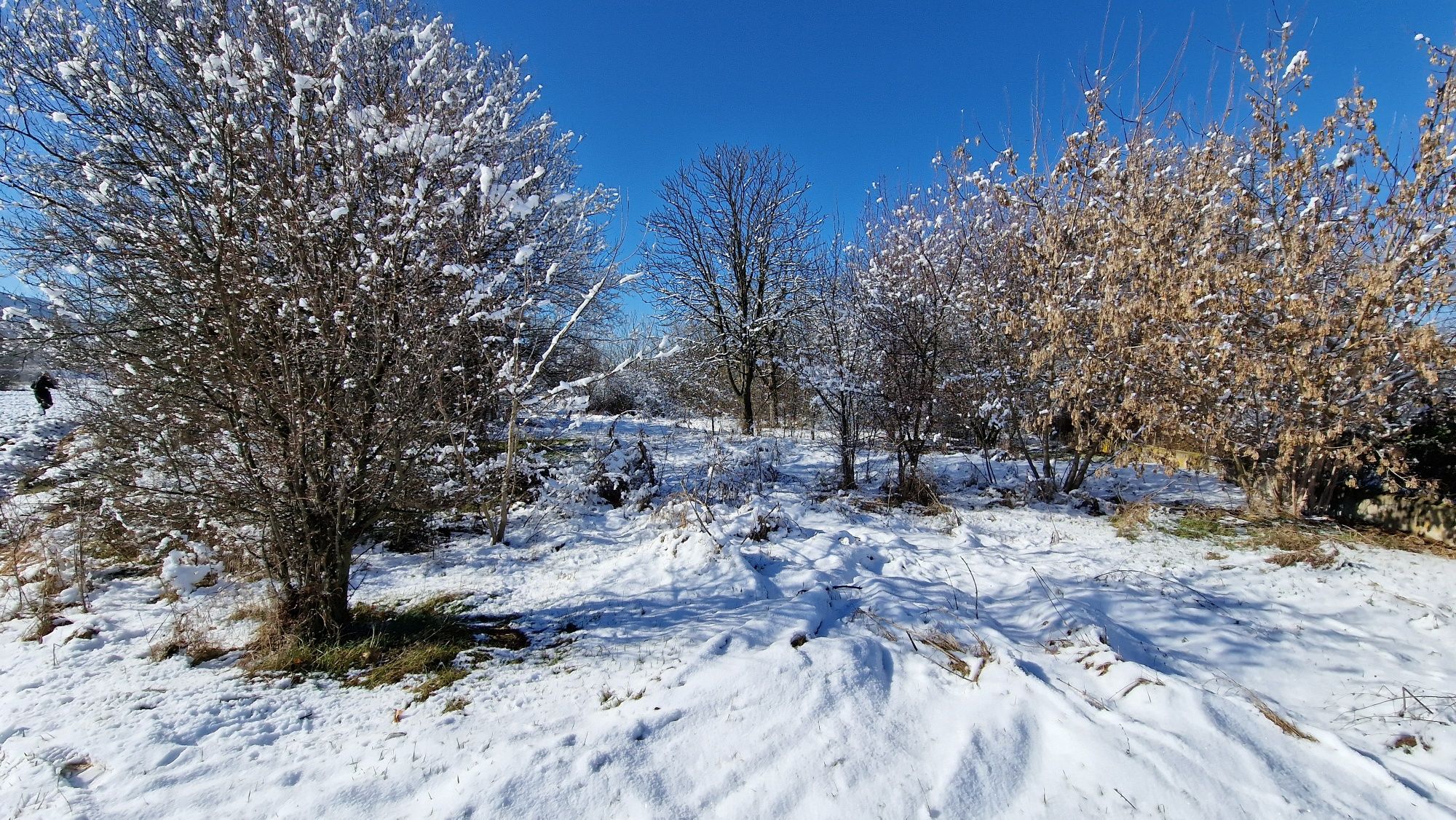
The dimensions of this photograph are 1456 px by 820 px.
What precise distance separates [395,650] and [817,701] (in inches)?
98.5

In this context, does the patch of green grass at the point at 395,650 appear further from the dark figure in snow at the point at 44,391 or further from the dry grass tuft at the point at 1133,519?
the dark figure in snow at the point at 44,391

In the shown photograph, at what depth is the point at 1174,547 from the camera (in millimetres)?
5031

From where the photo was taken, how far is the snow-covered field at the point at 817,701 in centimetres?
205

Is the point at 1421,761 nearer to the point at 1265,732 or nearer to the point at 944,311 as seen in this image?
the point at 1265,732

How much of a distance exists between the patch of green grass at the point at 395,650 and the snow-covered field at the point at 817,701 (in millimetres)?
131

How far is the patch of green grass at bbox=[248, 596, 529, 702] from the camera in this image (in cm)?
305

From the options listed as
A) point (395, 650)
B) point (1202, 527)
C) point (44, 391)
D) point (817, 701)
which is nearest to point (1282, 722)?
point (817, 701)

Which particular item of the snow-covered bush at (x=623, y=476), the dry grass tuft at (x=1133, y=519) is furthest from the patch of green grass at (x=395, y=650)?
the dry grass tuft at (x=1133, y=519)

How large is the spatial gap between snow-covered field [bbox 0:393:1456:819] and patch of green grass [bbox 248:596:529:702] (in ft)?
0.43

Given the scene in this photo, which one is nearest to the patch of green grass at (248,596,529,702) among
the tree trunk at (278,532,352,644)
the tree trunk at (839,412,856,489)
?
the tree trunk at (278,532,352,644)

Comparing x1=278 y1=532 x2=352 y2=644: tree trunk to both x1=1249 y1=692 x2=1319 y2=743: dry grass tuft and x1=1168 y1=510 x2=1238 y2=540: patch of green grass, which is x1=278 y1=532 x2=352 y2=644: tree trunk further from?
x1=1168 y1=510 x2=1238 y2=540: patch of green grass

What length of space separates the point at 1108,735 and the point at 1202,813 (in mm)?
357

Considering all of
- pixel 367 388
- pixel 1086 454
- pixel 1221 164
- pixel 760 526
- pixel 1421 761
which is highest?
pixel 1221 164

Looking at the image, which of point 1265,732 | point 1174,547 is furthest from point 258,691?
point 1174,547
